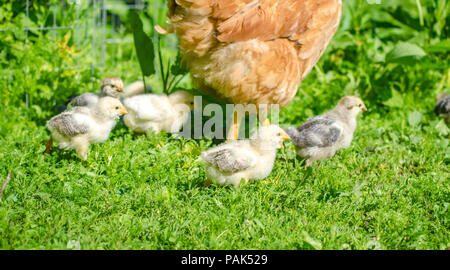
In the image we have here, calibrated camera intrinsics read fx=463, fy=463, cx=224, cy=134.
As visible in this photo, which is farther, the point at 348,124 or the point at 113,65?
the point at 113,65

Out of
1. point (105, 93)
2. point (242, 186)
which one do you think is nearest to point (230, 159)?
point (242, 186)

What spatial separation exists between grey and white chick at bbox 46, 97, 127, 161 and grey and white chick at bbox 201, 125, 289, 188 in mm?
1014

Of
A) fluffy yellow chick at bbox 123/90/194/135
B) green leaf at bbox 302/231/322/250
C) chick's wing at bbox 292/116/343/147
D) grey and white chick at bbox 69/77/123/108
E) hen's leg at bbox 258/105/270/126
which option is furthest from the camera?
grey and white chick at bbox 69/77/123/108

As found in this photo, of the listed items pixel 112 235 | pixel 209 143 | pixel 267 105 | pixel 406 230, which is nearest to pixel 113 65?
pixel 209 143

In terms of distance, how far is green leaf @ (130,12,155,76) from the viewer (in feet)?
15.7

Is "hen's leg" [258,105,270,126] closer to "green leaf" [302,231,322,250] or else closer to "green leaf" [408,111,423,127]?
"green leaf" [302,231,322,250]

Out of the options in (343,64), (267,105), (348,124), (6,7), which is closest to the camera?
(267,105)

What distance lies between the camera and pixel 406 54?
5008 mm

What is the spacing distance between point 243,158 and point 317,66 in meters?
2.94

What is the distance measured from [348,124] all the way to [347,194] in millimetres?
1148

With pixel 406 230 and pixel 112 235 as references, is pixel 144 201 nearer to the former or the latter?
pixel 112 235

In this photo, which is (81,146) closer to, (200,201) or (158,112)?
(158,112)

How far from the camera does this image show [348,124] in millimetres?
4469

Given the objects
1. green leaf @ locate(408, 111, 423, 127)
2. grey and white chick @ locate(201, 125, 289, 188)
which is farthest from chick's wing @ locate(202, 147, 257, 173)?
green leaf @ locate(408, 111, 423, 127)
